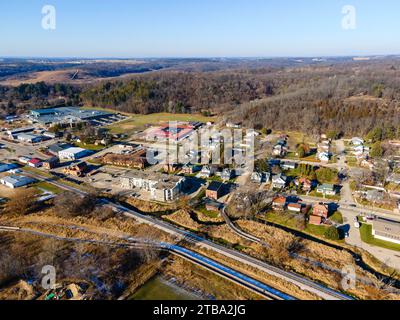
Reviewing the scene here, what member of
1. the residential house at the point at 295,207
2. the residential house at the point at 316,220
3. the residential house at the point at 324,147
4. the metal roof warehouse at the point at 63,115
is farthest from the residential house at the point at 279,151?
the metal roof warehouse at the point at 63,115

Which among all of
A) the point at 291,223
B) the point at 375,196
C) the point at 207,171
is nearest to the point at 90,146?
the point at 207,171

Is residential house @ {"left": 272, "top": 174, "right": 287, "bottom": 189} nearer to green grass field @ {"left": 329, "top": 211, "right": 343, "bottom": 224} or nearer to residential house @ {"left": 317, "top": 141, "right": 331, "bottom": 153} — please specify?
green grass field @ {"left": 329, "top": 211, "right": 343, "bottom": 224}

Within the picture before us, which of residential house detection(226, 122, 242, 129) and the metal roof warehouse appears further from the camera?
the metal roof warehouse

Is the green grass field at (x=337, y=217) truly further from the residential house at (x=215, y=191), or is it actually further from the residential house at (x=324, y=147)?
the residential house at (x=324, y=147)

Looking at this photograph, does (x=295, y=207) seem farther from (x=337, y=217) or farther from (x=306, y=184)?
(x=306, y=184)

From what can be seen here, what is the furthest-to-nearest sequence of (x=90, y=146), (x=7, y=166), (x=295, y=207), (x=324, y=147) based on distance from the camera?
(x=90, y=146) < (x=324, y=147) < (x=7, y=166) < (x=295, y=207)

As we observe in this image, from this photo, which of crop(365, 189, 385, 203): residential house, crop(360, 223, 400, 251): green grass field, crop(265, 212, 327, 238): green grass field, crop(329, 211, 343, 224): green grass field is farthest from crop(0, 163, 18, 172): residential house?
crop(365, 189, 385, 203): residential house
